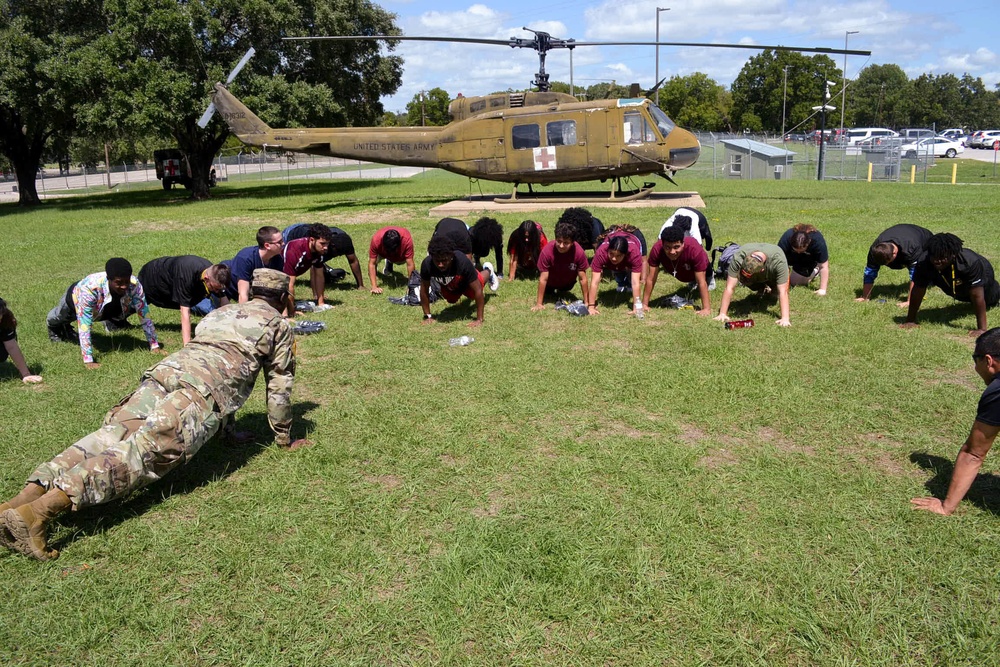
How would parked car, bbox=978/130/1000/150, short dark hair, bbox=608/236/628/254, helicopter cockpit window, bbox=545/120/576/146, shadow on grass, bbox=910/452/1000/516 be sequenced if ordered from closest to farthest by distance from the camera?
1. shadow on grass, bbox=910/452/1000/516
2. short dark hair, bbox=608/236/628/254
3. helicopter cockpit window, bbox=545/120/576/146
4. parked car, bbox=978/130/1000/150

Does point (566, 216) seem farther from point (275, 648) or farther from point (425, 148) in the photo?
point (425, 148)

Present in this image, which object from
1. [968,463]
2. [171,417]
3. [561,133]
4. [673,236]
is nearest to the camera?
[968,463]

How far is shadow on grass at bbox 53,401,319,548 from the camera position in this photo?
429 cm

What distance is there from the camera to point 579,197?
20984mm

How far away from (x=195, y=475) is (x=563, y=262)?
5.56 metres

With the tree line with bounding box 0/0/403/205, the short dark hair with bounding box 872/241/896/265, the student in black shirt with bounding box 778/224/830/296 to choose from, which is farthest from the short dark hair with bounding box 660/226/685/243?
the tree line with bounding box 0/0/403/205

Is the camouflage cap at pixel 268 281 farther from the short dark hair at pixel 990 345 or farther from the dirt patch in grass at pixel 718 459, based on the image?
the short dark hair at pixel 990 345

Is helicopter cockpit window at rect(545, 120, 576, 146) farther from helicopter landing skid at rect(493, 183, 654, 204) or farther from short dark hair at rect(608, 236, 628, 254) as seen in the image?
short dark hair at rect(608, 236, 628, 254)

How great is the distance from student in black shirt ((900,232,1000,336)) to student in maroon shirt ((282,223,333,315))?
701cm

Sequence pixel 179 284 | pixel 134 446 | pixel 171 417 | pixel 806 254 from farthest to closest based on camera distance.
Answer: pixel 806 254
pixel 179 284
pixel 171 417
pixel 134 446

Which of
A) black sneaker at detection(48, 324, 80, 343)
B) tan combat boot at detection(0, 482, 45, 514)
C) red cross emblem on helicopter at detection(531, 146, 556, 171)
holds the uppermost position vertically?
red cross emblem on helicopter at detection(531, 146, 556, 171)

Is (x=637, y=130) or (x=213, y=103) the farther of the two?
(x=213, y=103)

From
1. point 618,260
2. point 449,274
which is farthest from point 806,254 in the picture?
point 449,274

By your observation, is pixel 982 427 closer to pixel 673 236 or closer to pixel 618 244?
pixel 673 236
